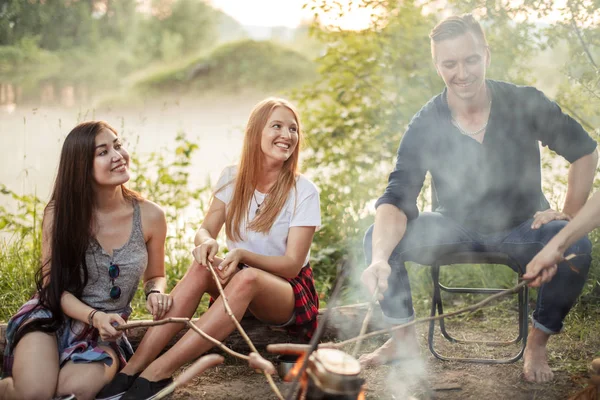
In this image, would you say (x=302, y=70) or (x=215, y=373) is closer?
(x=215, y=373)

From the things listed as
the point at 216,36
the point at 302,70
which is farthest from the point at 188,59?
the point at 302,70

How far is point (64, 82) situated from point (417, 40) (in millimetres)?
12104

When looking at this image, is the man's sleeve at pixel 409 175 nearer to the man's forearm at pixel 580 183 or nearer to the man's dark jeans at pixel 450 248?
the man's dark jeans at pixel 450 248

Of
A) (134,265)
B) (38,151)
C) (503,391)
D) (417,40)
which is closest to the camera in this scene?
(503,391)

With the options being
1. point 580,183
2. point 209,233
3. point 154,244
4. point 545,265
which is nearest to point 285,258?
point 209,233

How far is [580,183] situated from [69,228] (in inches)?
96.8

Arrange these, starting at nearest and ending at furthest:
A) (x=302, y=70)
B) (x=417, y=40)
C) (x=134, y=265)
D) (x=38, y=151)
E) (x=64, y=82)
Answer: (x=134, y=265), (x=417, y=40), (x=38, y=151), (x=64, y=82), (x=302, y=70)

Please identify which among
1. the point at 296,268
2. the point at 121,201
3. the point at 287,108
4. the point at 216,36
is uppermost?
the point at 216,36

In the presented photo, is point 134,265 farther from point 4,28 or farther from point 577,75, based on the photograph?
point 4,28

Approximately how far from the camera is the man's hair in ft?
9.36

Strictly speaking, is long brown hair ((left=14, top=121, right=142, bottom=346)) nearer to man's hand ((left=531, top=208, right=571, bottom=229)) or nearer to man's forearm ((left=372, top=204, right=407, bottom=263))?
man's forearm ((left=372, top=204, right=407, bottom=263))

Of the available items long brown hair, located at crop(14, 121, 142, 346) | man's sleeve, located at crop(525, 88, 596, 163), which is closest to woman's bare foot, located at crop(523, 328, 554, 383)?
man's sleeve, located at crop(525, 88, 596, 163)

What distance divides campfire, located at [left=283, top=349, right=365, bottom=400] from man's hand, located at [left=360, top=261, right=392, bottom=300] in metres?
0.65

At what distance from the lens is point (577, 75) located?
4.06 meters
